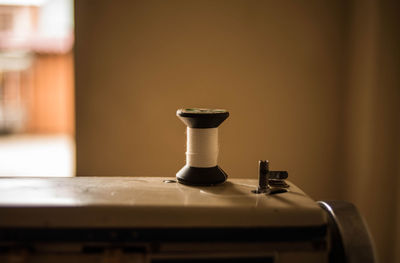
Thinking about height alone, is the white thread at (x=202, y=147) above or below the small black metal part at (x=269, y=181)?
above

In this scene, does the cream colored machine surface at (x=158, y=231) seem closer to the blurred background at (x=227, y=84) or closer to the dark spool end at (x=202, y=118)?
the dark spool end at (x=202, y=118)

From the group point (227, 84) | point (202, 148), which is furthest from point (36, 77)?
point (202, 148)

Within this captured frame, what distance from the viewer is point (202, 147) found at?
1.17 meters

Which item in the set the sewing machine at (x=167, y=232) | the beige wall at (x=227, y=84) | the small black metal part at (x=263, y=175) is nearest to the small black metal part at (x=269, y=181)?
the small black metal part at (x=263, y=175)

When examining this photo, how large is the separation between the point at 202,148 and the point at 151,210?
0.30 meters

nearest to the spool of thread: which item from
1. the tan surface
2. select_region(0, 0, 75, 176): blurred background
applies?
the tan surface

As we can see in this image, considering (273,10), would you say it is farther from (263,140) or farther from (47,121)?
(47,121)

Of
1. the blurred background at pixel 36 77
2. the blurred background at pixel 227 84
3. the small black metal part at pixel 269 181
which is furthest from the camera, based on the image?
the blurred background at pixel 36 77

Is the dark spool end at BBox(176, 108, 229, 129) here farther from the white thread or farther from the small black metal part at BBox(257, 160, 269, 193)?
the small black metal part at BBox(257, 160, 269, 193)

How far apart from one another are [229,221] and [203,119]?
0.32 m

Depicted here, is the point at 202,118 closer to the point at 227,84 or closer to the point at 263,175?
the point at 263,175

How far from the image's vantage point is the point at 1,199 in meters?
0.98

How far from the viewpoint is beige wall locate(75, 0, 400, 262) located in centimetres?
227

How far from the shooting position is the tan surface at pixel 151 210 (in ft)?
3.03
